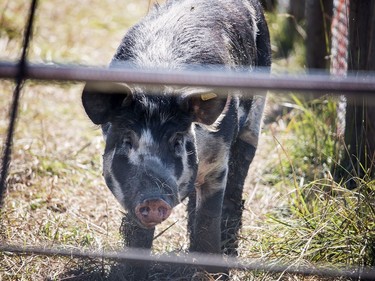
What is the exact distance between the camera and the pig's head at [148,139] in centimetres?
326

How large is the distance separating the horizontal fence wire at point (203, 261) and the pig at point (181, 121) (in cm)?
25

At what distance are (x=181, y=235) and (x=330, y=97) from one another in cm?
153

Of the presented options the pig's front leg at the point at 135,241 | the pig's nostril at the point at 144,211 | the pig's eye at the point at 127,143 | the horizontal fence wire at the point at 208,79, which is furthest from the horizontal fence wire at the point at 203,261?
the horizontal fence wire at the point at 208,79

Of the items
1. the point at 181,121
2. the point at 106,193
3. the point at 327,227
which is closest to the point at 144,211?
the point at 181,121

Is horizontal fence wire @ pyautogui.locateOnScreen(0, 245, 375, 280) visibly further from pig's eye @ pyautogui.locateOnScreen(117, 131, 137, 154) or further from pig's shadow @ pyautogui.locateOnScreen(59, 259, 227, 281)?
pig's eye @ pyautogui.locateOnScreen(117, 131, 137, 154)

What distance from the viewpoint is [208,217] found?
13.0ft

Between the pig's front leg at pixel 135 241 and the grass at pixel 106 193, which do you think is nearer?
the grass at pixel 106 193

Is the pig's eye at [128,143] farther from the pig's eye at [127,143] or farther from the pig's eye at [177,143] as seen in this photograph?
the pig's eye at [177,143]

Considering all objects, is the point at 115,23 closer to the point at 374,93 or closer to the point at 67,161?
the point at 67,161

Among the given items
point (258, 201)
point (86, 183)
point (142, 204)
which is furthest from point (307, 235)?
point (86, 183)

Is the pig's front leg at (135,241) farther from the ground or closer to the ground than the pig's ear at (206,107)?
closer to the ground

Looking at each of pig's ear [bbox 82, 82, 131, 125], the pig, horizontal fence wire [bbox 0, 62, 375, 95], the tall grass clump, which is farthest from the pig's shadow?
horizontal fence wire [bbox 0, 62, 375, 95]

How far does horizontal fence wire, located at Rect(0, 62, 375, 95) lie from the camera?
2086 mm

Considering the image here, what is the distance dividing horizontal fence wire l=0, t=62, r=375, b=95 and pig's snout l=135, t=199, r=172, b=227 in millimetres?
1154
